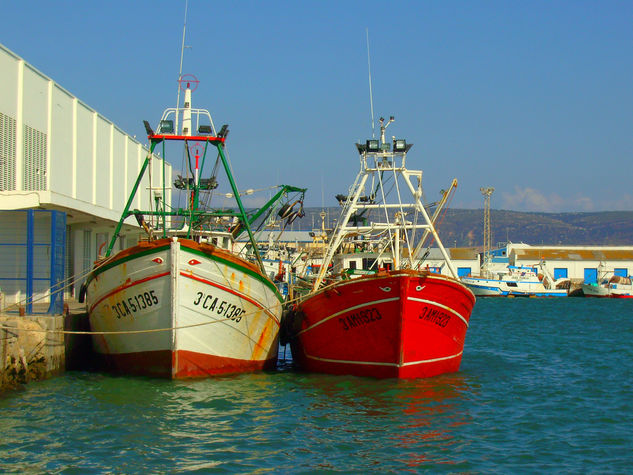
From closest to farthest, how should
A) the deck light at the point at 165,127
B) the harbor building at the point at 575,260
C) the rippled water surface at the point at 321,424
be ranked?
the rippled water surface at the point at 321,424
the deck light at the point at 165,127
the harbor building at the point at 575,260

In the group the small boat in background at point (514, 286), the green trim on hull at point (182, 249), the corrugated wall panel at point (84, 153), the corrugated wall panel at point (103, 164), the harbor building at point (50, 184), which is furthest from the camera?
the small boat in background at point (514, 286)

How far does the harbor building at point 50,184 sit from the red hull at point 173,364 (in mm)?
2197

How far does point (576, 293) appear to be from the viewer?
80.2 metres

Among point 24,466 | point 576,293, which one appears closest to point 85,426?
point 24,466

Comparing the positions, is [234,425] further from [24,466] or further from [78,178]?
[78,178]

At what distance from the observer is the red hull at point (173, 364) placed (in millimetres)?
17062

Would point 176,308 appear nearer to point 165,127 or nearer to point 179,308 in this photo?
point 179,308

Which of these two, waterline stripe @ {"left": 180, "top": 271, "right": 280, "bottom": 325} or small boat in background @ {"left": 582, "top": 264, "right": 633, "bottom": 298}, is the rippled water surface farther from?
small boat in background @ {"left": 582, "top": 264, "right": 633, "bottom": 298}

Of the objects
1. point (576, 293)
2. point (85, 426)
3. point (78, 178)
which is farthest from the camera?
point (576, 293)

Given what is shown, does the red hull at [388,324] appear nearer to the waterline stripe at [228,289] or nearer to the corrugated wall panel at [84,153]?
the waterline stripe at [228,289]

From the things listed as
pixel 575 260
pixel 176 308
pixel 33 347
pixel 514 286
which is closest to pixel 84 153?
pixel 33 347

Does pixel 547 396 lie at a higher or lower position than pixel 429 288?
lower

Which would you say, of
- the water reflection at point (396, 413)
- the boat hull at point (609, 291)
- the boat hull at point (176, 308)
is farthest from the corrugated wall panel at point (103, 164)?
the boat hull at point (609, 291)

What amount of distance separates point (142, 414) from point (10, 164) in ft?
39.4
